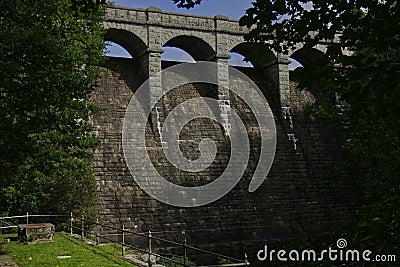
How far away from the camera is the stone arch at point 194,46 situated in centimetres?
2916

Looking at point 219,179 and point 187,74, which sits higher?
point 187,74

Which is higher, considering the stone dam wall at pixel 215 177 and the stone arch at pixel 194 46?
the stone arch at pixel 194 46

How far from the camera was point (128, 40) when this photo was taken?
28094mm

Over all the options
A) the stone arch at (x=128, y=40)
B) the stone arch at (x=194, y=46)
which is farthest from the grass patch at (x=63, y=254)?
the stone arch at (x=194, y=46)

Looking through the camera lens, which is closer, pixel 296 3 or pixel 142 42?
pixel 296 3

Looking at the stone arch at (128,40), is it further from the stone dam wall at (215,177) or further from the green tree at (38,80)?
the green tree at (38,80)

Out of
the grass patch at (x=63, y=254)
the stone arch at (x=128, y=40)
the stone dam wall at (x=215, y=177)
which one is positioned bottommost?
the grass patch at (x=63, y=254)

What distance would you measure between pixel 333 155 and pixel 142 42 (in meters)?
13.1

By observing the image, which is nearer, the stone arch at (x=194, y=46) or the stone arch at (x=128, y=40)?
the stone arch at (x=128, y=40)

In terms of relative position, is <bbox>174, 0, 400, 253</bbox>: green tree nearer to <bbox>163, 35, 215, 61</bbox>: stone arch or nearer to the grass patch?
the grass patch

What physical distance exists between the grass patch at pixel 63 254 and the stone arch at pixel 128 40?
45.1 feet

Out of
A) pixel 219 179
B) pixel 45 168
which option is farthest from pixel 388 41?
pixel 219 179

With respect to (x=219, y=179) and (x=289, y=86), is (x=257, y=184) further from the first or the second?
(x=289, y=86)

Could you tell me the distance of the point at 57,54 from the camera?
10.3 meters
